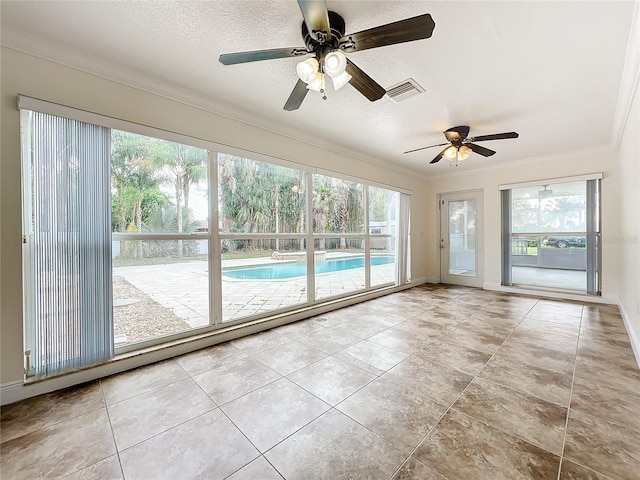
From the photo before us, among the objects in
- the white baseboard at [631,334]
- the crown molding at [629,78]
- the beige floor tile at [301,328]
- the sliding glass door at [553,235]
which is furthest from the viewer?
the sliding glass door at [553,235]

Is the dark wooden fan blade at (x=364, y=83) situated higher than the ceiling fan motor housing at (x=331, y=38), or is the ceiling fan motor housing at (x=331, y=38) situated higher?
the ceiling fan motor housing at (x=331, y=38)

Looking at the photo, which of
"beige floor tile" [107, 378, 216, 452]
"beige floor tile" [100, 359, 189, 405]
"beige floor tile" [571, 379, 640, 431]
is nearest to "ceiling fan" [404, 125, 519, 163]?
"beige floor tile" [571, 379, 640, 431]

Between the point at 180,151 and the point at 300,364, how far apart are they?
2510 millimetres

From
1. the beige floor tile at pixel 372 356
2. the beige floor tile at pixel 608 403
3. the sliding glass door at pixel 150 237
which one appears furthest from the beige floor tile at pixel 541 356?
the sliding glass door at pixel 150 237

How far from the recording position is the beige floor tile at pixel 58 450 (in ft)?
4.41

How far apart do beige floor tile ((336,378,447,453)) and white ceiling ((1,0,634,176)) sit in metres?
2.66

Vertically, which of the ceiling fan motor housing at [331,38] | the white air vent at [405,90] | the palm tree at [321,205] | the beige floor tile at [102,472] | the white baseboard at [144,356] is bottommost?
the beige floor tile at [102,472]

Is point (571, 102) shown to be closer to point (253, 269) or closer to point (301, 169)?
point (301, 169)

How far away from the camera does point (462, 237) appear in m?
6.08

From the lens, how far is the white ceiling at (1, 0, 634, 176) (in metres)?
1.71

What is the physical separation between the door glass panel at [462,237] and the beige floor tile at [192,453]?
19.5 ft

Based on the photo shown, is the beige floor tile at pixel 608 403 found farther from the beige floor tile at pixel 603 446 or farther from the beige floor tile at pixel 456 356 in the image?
the beige floor tile at pixel 456 356

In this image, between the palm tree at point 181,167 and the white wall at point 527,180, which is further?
the white wall at point 527,180

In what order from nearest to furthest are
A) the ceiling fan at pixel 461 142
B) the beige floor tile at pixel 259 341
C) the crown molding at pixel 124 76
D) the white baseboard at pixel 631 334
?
1. the crown molding at pixel 124 76
2. the white baseboard at pixel 631 334
3. the beige floor tile at pixel 259 341
4. the ceiling fan at pixel 461 142
